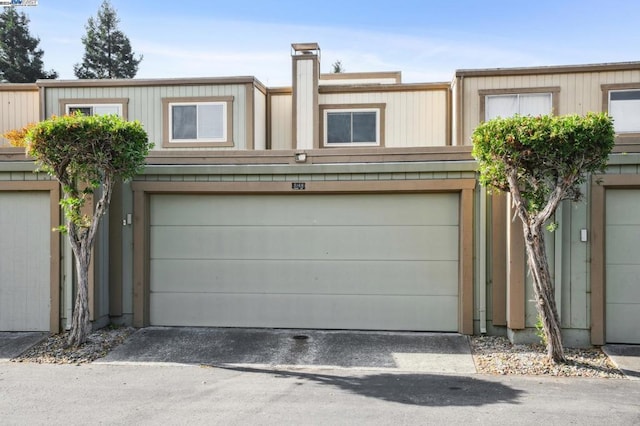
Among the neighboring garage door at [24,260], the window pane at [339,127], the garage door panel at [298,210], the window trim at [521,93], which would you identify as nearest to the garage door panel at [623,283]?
the garage door panel at [298,210]

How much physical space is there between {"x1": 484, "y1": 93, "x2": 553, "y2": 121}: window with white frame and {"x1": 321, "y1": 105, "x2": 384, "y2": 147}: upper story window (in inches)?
105

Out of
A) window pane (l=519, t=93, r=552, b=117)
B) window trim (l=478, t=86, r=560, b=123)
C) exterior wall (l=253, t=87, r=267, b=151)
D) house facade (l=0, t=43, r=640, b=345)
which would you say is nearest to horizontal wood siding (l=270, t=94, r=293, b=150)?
exterior wall (l=253, t=87, r=267, b=151)

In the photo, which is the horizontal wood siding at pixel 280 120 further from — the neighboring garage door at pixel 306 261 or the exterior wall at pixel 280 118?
the neighboring garage door at pixel 306 261

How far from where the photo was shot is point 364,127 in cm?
1462

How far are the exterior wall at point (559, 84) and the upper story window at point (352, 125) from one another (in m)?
2.17

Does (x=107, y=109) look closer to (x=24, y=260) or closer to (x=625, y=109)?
(x=24, y=260)

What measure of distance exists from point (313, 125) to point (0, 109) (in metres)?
8.36

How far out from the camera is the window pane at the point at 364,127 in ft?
47.8

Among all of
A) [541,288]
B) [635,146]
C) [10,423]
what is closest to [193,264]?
[10,423]

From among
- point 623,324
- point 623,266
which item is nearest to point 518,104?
point 623,266

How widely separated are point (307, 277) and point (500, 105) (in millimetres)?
7080

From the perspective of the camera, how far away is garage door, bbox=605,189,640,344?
27.9ft

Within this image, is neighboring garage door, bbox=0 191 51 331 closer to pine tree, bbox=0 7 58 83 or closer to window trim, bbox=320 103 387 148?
window trim, bbox=320 103 387 148

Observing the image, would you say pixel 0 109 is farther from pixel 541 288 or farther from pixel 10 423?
pixel 541 288
